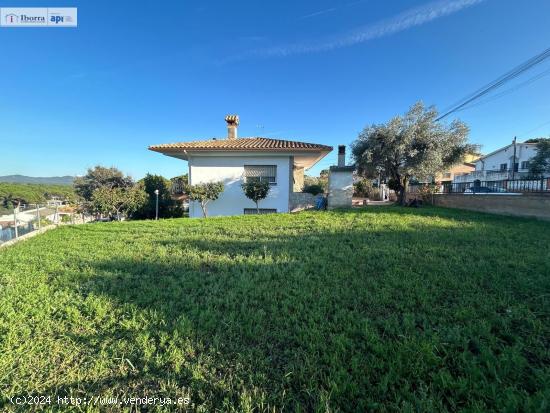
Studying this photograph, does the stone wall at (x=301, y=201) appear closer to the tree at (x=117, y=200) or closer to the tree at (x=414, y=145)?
the tree at (x=414, y=145)

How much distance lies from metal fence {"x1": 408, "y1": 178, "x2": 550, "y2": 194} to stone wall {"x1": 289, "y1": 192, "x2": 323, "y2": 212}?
740 cm

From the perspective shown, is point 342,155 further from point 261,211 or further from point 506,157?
point 506,157

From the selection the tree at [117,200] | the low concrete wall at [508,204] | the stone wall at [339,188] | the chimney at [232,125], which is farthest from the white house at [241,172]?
the low concrete wall at [508,204]

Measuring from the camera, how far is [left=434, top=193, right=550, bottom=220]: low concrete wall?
7973mm

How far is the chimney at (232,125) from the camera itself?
1487 cm

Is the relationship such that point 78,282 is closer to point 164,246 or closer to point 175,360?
point 164,246

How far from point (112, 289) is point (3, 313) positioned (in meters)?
0.97

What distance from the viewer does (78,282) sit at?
3.31 m

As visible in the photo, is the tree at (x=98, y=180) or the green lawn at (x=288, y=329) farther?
the tree at (x=98, y=180)

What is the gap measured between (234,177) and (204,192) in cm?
184

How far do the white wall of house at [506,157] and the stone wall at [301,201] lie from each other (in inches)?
1146

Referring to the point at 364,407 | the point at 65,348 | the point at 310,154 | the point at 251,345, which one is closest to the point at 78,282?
the point at 65,348

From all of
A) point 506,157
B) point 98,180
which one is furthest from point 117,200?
point 506,157

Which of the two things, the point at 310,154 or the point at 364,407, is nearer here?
the point at 364,407
